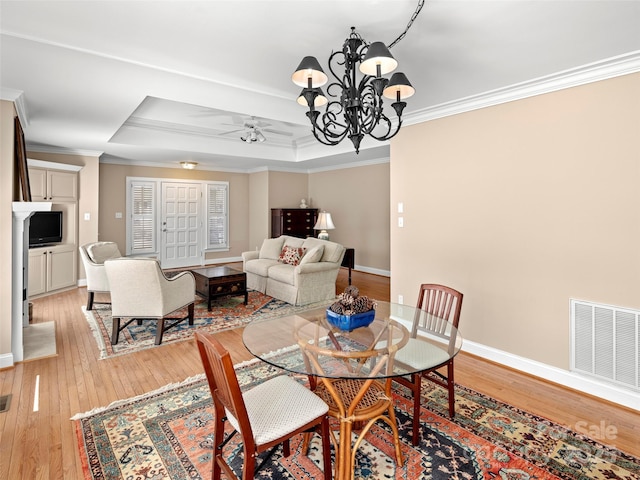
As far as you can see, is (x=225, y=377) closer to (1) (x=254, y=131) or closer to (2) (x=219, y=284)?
(2) (x=219, y=284)

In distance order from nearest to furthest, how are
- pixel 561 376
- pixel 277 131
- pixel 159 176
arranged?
1. pixel 561 376
2. pixel 277 131
3. pixel 159 176

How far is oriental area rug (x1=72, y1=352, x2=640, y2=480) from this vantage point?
184 centimetres

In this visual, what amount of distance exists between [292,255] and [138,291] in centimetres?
244

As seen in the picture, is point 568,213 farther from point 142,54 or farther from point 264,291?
point 264,291

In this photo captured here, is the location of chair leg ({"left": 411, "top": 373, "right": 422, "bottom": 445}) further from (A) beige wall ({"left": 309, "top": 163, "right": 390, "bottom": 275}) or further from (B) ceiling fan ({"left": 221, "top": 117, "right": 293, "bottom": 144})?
(A) beige wall ({"left": 309, "top": 163, "right": 390, "bottom": 275})

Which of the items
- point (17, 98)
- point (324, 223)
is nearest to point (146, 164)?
point (324, 223)

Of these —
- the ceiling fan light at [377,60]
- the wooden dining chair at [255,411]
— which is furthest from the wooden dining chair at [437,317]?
the ceiling fan light at [377,60]

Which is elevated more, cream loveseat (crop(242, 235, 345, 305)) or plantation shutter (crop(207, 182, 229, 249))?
plantation shutter (crop(207, 182, 229, 249))

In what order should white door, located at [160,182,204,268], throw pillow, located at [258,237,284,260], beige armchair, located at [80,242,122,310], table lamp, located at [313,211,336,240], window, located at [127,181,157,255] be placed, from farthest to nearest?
white door, located at [160,182,204,268] → window, located at [127,181,157,255] → table lamp, located at [313,211,336,240] → throw pillow, located at [258,237,284,260] → beige armchair, located at [80,242,122,310]

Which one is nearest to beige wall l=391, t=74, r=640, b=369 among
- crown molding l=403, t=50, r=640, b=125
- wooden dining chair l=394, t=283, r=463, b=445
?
crown molding l=403, t=50, r=640, b=125

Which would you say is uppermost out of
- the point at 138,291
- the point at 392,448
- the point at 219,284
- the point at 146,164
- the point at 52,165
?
the point at 146,164

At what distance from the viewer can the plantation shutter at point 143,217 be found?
295 inches

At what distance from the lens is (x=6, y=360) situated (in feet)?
9.86

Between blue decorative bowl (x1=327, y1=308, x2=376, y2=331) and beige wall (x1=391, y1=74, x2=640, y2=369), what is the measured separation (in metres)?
1.65
